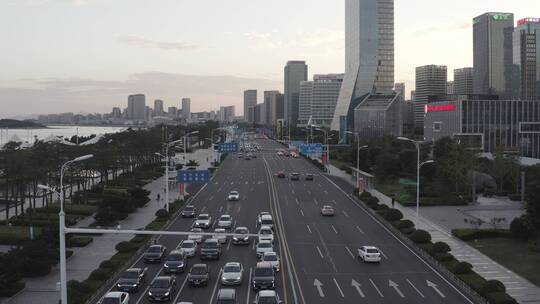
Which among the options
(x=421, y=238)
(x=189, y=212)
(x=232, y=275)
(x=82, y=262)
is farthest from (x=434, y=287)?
(x=189, y=212)

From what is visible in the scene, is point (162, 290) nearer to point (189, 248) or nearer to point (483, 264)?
point (189, 248)

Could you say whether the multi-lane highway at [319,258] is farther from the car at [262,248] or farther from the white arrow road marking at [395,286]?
the car at [262,248]

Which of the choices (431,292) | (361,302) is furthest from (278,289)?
(431,292)

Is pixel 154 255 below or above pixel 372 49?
below

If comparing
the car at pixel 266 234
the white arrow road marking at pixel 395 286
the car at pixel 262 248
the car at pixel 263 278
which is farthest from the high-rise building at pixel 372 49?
the car at pixel 263 278

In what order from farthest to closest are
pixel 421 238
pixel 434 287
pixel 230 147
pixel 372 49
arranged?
pixel 372 49 < pixel 230 147 < pixel 421 238 < pixel 434 287

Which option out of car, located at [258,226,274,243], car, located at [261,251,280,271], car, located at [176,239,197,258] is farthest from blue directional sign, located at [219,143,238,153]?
car, located at [261,251,280,271]

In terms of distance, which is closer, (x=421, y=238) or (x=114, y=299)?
(x=114, y=299)

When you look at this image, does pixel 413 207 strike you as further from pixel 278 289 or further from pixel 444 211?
pixel 278 289
